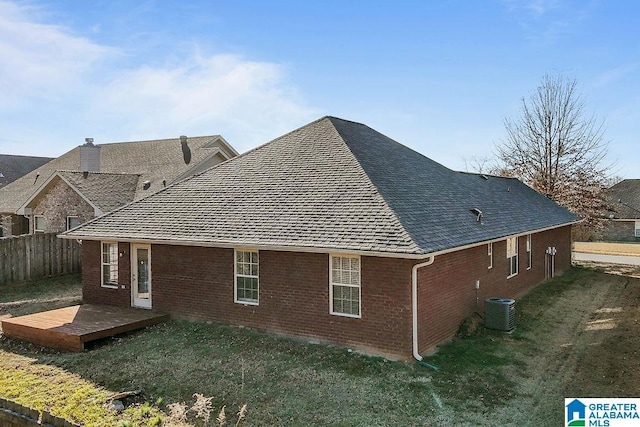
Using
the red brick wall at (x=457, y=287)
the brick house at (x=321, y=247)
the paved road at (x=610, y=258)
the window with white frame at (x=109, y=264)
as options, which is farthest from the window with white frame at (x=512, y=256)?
the paved road at (x=610, y=258)

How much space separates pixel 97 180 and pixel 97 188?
3.06ft

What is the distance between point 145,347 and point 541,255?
A: 1624 centimetres

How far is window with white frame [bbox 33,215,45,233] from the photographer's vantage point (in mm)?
22359

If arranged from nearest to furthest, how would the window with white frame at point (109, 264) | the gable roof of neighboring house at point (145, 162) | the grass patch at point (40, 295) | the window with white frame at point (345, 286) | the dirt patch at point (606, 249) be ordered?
the window with white frame at point (345, 286) → the window with white frame at point (109, 264) → the grass patch at point (40, 295) → the gable roof of neighboring house at point (145, 162) → the dirt patch at point (606, 249)

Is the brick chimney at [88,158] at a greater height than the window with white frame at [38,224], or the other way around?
the brick chimney at [88,158]

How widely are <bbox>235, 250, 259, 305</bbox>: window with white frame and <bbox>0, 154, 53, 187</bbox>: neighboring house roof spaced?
30718mm

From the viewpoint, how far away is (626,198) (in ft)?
161

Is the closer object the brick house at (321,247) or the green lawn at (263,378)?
the green lawn at (263,378)

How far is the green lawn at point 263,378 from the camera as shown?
7.79m

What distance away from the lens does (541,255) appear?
20469 millimetres

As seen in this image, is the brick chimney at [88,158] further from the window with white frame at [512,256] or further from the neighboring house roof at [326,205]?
the window with white frame at [512,256]

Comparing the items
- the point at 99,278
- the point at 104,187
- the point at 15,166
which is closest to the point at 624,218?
the point at 104,187

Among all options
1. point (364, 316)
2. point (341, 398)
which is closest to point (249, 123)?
point (364, 316)

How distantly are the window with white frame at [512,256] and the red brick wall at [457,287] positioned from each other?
0.80 feet
